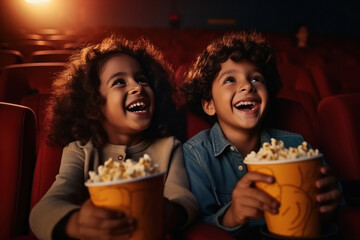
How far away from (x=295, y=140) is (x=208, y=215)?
0.24 meters

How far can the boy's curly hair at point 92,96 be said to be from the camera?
75 cm

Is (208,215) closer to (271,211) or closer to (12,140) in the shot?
(271,211)

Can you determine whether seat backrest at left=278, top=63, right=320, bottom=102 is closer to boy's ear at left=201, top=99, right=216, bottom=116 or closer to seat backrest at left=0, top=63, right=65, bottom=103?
boy's ear at left=201, top=99, right=216, bottom=116

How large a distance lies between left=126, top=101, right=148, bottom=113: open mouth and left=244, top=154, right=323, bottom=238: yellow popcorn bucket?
0.90 feet

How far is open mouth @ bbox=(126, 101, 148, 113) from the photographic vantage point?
2.34 ft

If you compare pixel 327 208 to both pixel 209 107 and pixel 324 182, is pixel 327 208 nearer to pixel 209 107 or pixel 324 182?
pixel 324 182

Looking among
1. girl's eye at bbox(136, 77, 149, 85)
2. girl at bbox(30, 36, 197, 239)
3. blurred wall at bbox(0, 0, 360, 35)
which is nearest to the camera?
girl at bbox(30, 36, 197, 239)

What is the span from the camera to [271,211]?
490 millimetres

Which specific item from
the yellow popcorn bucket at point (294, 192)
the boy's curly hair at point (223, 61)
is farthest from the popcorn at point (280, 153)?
the boy's curly hair at point (223, 61)

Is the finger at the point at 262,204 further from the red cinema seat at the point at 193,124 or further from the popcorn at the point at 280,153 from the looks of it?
the red cinema seat at the point at 193,124

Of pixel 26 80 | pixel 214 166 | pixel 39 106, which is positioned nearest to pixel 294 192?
pixel 214 166

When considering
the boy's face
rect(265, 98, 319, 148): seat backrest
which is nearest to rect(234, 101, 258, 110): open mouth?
the boy's face

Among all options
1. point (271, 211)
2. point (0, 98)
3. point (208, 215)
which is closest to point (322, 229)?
point (271, 211)

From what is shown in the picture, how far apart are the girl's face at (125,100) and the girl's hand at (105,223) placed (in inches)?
9.9
